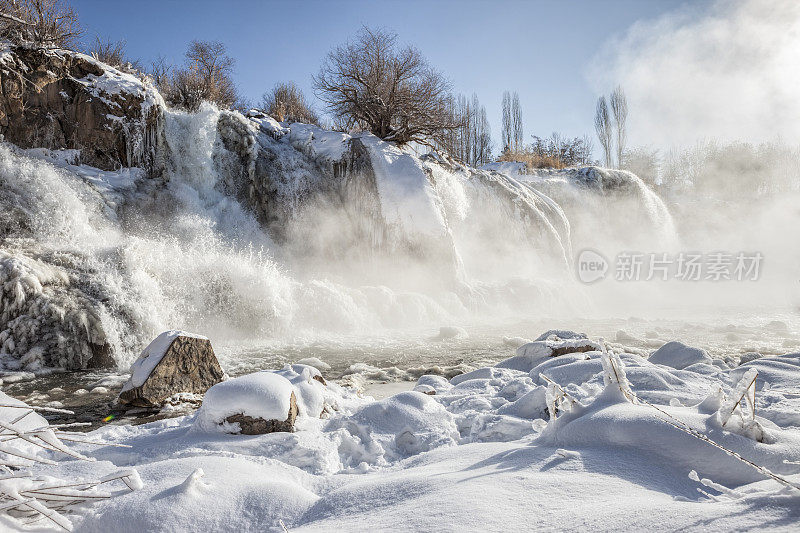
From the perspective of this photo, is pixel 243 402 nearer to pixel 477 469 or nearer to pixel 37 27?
pixel 477 469

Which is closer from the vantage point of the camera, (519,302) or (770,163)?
(519,302)

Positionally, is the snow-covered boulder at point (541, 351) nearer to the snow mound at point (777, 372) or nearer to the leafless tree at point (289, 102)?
the snow mound at point (777, 372)

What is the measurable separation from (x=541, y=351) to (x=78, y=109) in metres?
9.17

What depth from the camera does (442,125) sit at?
41.9 ft

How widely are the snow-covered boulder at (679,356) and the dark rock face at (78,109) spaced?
939 cm

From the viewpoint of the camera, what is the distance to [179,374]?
370 centimetres

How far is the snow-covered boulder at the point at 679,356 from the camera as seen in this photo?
4.29 m

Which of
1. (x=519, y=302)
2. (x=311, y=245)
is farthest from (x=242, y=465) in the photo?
(x=519, y=302)

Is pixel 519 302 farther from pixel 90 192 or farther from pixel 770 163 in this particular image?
pixel 770 163

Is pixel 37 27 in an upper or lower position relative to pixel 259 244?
upper

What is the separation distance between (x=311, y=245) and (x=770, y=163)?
3060 centimetres

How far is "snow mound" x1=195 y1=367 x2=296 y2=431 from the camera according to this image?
8.07 ft

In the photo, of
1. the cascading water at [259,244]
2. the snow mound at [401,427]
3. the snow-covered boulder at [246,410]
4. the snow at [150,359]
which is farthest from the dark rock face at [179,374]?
the cascading water at [259,244]

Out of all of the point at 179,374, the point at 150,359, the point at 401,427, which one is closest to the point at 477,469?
the point at 401,427
